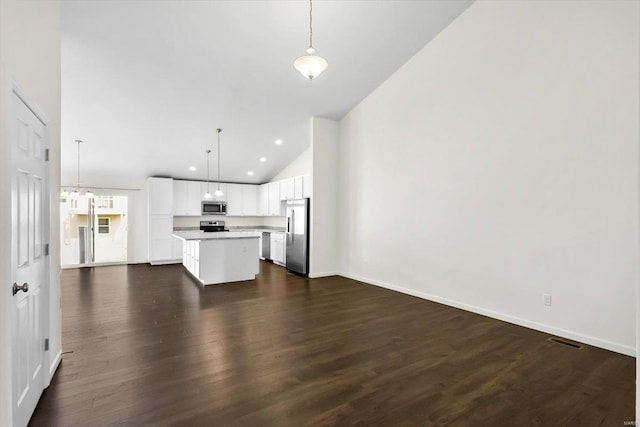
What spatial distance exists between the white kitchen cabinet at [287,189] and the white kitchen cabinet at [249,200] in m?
1.72

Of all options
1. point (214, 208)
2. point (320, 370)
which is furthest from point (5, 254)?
point (214, 208)

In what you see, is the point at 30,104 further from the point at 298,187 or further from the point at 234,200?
the point at 234,200

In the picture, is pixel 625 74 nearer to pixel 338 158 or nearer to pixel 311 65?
pixel 311 65

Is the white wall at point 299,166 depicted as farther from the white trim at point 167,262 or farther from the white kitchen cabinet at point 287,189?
the white trim at point 167,262

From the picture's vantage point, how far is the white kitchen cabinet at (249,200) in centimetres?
972

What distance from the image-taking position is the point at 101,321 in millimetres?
3818

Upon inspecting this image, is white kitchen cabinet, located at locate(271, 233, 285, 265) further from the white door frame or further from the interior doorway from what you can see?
the white door frame

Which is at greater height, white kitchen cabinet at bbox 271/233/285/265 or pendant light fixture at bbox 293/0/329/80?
pendant light fixture at bbox 293/0/329/80

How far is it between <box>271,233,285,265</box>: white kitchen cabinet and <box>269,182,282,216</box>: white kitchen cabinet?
0.75m

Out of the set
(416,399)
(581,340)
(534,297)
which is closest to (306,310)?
(416,399)

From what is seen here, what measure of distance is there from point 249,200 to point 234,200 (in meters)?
0.49

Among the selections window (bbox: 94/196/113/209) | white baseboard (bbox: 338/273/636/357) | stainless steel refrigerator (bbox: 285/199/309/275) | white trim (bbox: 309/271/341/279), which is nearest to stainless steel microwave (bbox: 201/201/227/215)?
window (bbox: 94/196/113/209)

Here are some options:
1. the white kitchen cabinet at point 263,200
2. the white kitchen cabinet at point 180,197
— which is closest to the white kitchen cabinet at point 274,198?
the white kitchen cabinet at point 263,200

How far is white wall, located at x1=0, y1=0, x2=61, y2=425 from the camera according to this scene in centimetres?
152
